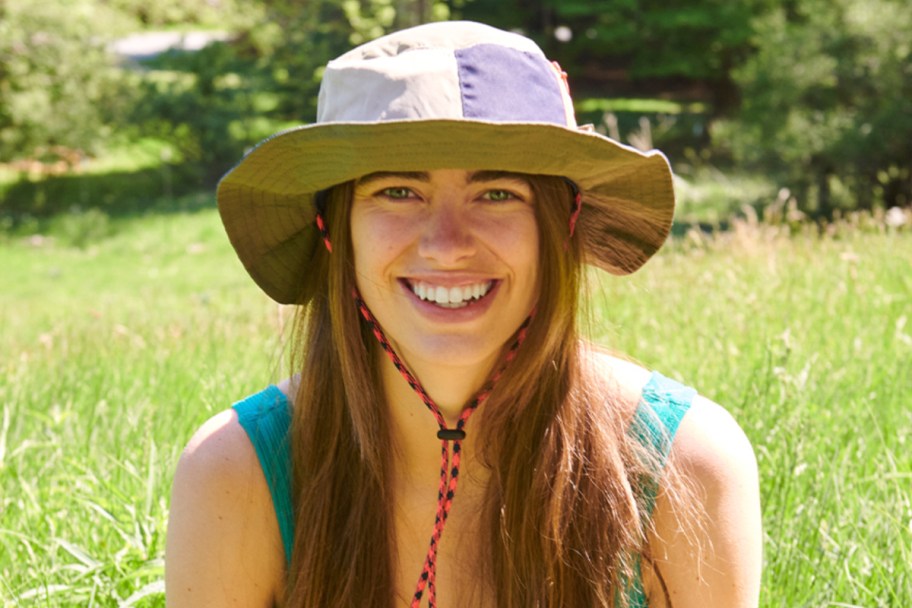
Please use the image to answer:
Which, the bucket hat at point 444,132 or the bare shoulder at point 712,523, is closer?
the bucket hat at point 444,132

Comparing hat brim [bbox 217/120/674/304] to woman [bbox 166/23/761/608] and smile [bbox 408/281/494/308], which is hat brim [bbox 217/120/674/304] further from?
smile [bbox 408/281/494/308]

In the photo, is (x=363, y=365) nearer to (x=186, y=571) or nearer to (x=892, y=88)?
(x=186, y=571)

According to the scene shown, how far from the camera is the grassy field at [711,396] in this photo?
2412 millimetres

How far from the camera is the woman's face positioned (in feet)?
6.09

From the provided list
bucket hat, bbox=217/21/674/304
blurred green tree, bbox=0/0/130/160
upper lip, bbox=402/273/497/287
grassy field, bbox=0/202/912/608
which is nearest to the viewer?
bucket hat, bbox=217/21/674/304

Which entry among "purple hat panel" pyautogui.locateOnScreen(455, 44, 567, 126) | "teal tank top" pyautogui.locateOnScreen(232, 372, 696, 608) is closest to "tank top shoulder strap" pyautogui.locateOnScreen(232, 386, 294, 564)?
"teal tank top" pyautogui.locateOnScreen(232, 372, 696, 608)

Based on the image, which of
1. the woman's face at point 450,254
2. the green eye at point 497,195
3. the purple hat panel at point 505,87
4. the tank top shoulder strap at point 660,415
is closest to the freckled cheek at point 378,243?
the woman's face at point 450,254

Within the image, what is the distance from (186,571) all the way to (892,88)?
11.2m

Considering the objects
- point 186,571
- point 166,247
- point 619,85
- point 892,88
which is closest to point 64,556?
point 186,571

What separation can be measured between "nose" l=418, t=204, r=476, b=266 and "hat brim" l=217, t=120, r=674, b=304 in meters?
0.09

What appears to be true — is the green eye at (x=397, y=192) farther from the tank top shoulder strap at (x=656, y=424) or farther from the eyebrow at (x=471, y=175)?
the tank top shoulder strap at (x=656, y=424)

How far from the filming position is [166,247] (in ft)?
47.3

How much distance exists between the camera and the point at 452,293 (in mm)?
1856

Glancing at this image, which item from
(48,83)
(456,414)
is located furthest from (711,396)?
(48,83)
